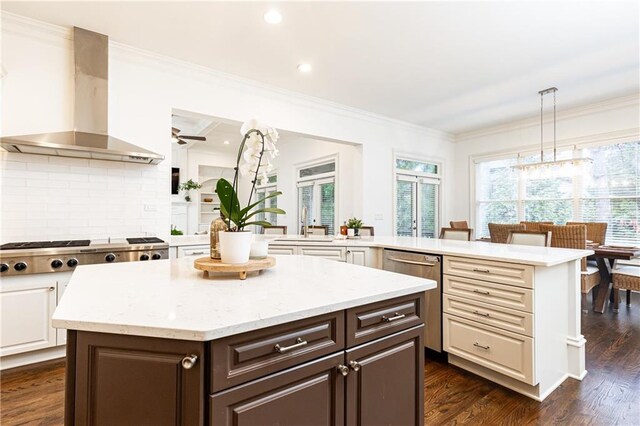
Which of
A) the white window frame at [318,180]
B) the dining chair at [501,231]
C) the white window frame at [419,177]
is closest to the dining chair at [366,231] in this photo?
the white window frame at [419,177]

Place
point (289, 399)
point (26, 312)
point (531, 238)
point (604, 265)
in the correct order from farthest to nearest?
1. point (604, 265)
2. point (531, 238)
3. point (26, 312)
4. point (289, 399)

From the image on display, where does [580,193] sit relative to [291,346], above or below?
above

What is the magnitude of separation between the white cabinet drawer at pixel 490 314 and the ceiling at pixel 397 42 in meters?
2.37

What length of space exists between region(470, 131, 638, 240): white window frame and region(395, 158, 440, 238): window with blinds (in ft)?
2.27

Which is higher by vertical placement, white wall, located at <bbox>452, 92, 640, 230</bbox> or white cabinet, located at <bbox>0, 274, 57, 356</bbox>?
white wall, located at <bbox>452, 92, 640, 230</bbox>

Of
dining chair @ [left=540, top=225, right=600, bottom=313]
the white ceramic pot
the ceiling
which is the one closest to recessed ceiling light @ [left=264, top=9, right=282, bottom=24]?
the ceiling

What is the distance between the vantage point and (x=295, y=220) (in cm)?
692

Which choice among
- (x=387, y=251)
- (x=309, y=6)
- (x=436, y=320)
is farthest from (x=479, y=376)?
(x=309, y=6)

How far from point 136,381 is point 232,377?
0.88 ft

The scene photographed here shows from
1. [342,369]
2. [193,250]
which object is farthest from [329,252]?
[342,369]

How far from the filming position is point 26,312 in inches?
89.9

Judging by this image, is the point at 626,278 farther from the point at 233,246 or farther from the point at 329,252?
the point at 233,246

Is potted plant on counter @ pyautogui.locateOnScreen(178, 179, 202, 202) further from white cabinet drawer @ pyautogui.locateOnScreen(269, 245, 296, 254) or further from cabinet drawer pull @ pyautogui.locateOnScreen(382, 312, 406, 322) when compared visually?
cabinet drawer pull @ pyautogui.locateOnScreen(382, 312, 406, 322)

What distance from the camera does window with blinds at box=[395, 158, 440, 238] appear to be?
19.2ft
